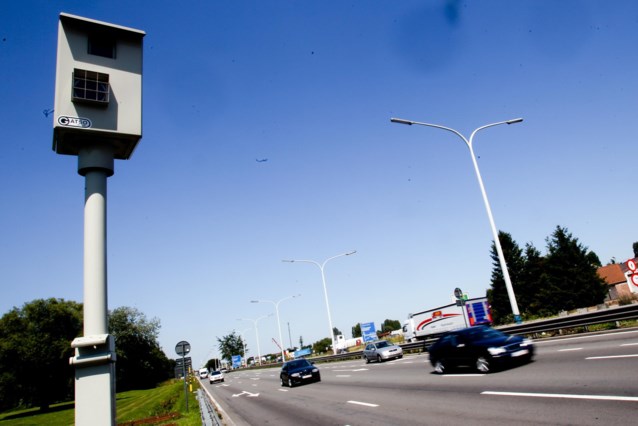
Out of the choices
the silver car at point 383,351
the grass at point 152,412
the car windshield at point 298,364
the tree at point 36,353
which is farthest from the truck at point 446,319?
the tree at point 36,353

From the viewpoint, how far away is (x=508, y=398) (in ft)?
27.1

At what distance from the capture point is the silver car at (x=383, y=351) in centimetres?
2810

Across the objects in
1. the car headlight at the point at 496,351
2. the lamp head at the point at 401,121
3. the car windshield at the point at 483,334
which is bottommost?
the car headlight at the point at 496,351

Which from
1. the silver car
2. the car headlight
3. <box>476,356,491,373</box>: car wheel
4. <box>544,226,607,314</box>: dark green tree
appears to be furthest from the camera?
<box>544,226,607,314</box>: dark green tree

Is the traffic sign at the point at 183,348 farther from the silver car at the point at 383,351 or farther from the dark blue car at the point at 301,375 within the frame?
the silver car at the point at 383,351

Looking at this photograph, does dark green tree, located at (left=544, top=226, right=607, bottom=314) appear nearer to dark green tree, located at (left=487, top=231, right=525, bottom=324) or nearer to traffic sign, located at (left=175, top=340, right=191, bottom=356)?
dark green tree, located at (left=487, top=231, right=525, bottom=324)

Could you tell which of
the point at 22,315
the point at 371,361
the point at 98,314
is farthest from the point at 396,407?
the point at 22,315

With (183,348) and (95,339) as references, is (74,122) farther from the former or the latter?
(183,348)

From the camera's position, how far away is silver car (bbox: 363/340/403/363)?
28103 millimetres

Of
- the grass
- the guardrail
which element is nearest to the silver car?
the guardrail

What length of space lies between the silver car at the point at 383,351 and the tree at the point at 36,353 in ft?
123

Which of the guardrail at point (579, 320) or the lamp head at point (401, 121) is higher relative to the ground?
the lamp head at point (401, 121)

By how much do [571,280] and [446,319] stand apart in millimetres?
29992

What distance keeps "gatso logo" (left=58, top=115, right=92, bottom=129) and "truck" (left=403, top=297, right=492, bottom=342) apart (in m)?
33.2
